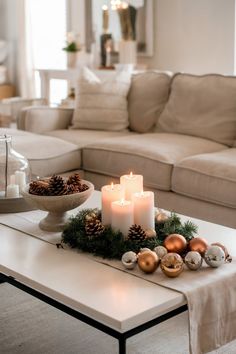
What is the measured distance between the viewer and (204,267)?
1832 mm

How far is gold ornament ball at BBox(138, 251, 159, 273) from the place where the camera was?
1.76 metres

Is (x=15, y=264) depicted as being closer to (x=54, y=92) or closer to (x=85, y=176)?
(x=85, y=176)

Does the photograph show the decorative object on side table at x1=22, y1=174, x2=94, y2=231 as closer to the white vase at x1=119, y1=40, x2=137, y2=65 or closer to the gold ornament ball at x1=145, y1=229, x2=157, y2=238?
the gold ornament ball at x1=145, y1=229, x2=157, y2=238

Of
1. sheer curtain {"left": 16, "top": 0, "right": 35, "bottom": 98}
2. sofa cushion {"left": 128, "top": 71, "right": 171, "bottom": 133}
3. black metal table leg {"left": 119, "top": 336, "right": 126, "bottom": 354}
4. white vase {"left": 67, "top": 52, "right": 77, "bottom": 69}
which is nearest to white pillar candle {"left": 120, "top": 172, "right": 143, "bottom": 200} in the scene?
black metal table leg {"left": 119, "top": 336, "right": 126, "bottom": 354}

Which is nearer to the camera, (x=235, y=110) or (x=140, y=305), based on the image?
(x=140, y=305)

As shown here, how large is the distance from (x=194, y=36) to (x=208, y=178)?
8.79ft

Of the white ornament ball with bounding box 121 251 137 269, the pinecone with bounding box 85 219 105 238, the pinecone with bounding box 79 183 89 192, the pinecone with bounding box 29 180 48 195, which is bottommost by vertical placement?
the white ornament ball with bounding box 121 251 137 269

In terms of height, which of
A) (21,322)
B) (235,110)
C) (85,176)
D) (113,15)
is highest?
(113,15)

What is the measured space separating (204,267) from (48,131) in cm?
253

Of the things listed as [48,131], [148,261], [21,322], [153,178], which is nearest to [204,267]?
[148,261]

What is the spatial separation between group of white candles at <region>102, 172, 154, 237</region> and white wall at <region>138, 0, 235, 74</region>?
3346mm

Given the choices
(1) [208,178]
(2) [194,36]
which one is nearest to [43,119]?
(1) [208,178]

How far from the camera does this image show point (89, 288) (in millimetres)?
1678

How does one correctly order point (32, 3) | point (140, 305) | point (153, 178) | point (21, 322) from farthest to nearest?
point (32, 3) → point (153, 178) → point (21, 322) → point (140, 305)
